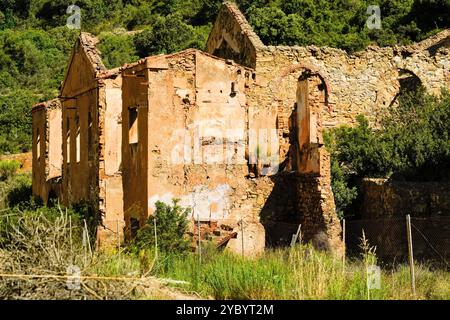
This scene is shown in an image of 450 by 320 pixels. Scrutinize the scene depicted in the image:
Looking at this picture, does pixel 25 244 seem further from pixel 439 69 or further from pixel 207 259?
pixel 439 69

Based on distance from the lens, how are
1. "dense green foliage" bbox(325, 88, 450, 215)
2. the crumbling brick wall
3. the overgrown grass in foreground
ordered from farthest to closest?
the crumbling brick wall → "dense green foliage" bbox(325, 88, 450, 215) → the overgrown grass in foreground

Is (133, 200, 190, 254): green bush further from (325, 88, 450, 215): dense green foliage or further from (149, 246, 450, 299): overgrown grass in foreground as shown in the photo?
(325, 88, 450, 215): dense green foliage

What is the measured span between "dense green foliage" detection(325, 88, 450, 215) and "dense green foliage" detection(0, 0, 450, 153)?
14.6 meters

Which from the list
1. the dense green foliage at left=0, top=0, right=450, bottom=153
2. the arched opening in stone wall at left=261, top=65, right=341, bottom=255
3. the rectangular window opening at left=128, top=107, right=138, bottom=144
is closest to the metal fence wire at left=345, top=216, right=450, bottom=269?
the arched opening in stone wall at left=261, top=65, right=341, bottom=255

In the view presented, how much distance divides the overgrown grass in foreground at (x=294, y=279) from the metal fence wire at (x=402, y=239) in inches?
Answer: 52.8

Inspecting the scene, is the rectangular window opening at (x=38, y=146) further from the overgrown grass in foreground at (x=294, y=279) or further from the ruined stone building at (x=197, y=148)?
the overgrown grass in foreground at (x=294, y=279)

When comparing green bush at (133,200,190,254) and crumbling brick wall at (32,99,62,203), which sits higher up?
crumbling brick wall at (32,99,62,203)

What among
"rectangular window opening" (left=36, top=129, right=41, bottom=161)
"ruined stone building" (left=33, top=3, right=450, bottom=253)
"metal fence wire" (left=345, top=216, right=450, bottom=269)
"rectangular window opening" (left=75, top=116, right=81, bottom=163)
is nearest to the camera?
"metal fence wire" (left=345, top=216, right=450, bottom=269)

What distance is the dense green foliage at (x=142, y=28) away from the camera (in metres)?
42.8

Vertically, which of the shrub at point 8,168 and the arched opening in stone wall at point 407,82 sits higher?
the arched opening in stone wall at point 407,82

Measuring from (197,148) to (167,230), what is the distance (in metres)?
3.01

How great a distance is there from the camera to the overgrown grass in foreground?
42.9 feet

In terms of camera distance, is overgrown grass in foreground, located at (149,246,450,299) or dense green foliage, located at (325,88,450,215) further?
dense green foliage, located at (325,88,450,215)

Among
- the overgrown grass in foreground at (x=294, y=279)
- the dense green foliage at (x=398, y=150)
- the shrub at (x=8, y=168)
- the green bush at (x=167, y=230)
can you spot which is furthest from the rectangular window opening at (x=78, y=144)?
the shrub at (x=8, y=168)
